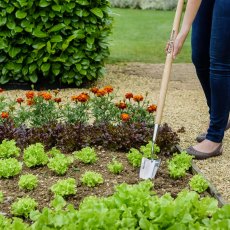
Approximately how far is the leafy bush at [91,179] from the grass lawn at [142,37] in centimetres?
403

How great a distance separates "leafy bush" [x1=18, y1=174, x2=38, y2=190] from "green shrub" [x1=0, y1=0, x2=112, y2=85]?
11.8 feet

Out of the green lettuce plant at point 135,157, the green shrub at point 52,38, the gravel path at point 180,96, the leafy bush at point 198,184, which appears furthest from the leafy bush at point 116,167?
the green shrub at point 52,38

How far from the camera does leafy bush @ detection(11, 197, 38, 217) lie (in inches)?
133

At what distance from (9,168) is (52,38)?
3499 mm

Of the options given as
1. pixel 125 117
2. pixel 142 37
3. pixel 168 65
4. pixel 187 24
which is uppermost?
pixel 187 24

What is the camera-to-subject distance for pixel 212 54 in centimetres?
429

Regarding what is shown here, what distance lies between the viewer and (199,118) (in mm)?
6133

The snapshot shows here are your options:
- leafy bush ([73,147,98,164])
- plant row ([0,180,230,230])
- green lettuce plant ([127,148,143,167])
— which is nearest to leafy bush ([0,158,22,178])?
leafy bush ([73,147,98,164])

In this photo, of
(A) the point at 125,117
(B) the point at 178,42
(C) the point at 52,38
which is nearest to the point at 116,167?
(A) the point at 125,117

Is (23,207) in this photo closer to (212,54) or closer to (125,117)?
(125,117)

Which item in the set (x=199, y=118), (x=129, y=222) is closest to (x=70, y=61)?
(x=199, y=118)

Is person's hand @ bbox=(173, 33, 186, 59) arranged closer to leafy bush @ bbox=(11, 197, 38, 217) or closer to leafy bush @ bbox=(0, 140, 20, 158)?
leafy bush @ bbox=(0, 140, 20, 158)

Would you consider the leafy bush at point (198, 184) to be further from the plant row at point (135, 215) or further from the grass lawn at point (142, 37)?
the grass lawn at point (142, 37)

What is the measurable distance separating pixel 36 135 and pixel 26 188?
0.94 m
